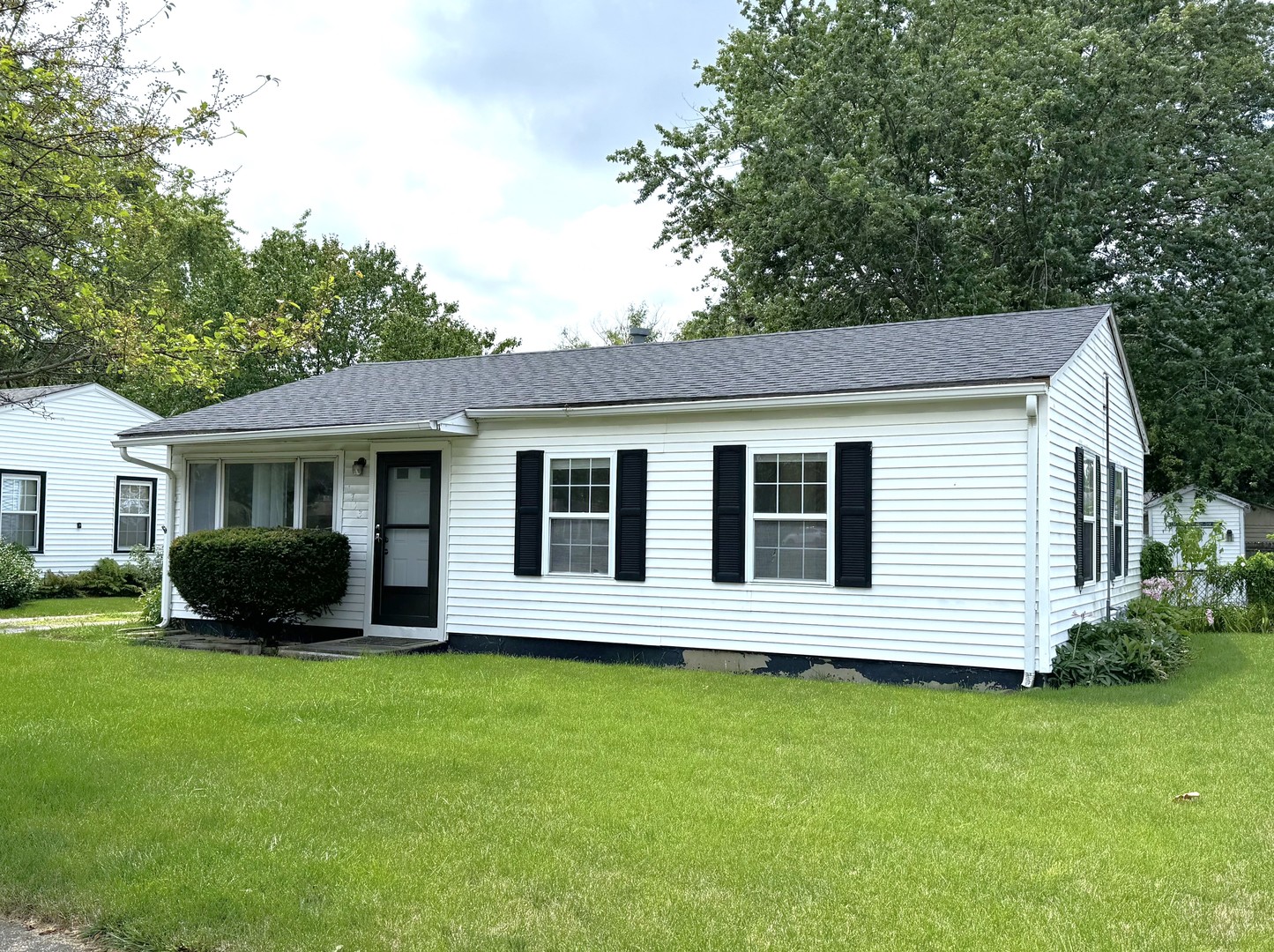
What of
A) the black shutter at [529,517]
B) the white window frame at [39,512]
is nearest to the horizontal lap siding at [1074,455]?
the black shutter at [529,517]

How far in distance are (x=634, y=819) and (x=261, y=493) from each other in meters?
9.71

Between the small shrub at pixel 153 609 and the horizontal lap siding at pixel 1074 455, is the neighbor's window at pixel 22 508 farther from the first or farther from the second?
the horizontal lap siding at pixel 1074 455

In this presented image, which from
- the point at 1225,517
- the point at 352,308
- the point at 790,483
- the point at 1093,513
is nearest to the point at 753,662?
the point at 790,483

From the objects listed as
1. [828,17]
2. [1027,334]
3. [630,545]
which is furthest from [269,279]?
[1027,334]

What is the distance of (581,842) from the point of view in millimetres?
4500

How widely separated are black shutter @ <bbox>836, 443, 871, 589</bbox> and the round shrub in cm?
589

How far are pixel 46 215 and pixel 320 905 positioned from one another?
4415mm

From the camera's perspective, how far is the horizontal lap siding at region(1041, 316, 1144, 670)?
9.46 meters

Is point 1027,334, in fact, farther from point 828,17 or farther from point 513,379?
point 828,17

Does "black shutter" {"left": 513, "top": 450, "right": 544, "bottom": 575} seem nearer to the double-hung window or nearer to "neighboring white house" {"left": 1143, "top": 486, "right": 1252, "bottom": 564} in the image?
the double-hung window

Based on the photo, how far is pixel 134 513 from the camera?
20984 millimetres

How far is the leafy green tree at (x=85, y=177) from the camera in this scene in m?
5.88

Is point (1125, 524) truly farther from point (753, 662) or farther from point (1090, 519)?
point (753, 662)

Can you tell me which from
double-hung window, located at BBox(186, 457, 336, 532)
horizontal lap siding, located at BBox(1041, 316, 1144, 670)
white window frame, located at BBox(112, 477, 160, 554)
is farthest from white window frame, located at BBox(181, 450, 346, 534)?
horizontal lap siding, located at BBox(1041, 316, 1144, 670)
